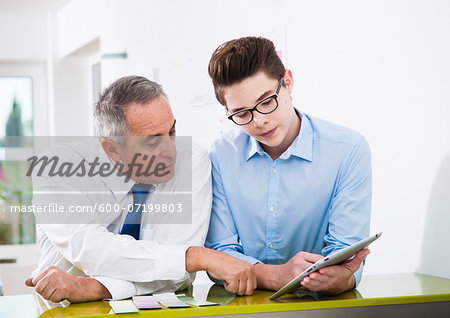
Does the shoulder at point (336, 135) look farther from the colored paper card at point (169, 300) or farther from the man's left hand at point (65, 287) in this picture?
the man's left hand at point (65, 287)

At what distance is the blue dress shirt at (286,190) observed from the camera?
163 cm

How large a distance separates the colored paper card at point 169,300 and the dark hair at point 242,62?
1.75 feet

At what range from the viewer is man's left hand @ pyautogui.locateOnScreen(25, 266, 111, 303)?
1.34 m

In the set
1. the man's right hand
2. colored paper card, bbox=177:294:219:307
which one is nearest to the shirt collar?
the man's right hand

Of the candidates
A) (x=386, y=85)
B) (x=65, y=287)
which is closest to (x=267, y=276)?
(x=65, y=287)

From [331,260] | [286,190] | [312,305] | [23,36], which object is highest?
[23,36]

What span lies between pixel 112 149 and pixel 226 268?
0.58m

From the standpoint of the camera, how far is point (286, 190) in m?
1.69

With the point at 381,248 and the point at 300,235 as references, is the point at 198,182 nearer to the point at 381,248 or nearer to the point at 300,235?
the point at 300,235

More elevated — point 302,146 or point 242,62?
point 242,62

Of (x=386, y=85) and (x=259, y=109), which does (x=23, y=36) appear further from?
(x=259, y=109)

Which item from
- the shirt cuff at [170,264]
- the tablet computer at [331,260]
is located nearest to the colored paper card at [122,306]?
the shirt cuff at [170,264]

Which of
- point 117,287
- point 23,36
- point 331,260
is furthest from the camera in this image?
point 23,36

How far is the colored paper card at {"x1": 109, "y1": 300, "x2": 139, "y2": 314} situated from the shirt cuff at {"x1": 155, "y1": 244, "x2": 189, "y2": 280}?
12cm
